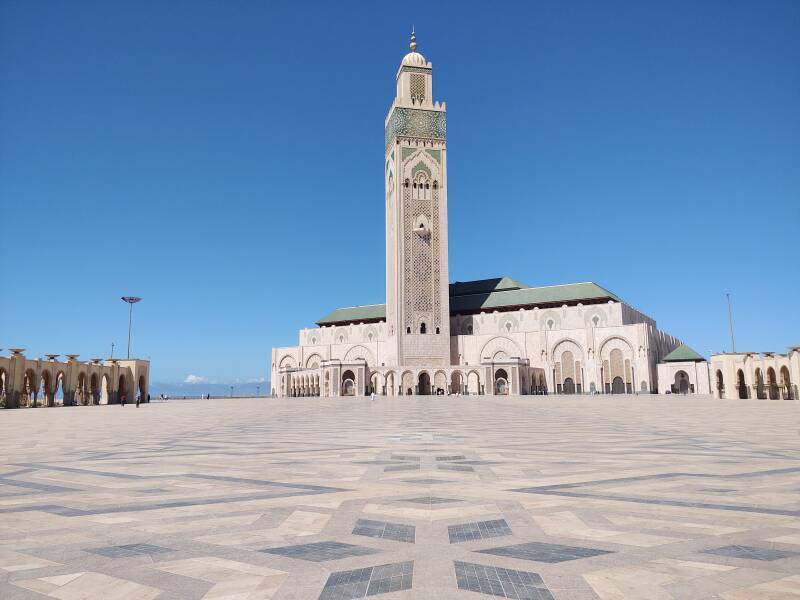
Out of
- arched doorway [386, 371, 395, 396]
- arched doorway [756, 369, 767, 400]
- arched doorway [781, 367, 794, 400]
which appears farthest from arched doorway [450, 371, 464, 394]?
arched doorway [781, 367, 794, 400]

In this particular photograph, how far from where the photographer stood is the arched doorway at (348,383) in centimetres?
5850

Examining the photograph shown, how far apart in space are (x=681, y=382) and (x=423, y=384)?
2524cm

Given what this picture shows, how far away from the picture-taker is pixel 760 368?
35625mm

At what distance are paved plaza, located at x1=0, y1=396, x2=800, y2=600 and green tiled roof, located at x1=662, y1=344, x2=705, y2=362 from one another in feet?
175

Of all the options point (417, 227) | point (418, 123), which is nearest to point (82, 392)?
point (417, 227)

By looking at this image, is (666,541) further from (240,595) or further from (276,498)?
(276,498)

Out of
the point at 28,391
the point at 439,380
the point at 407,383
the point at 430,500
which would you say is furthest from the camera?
the point at 407,383

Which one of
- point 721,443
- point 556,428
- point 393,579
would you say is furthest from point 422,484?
point 556,428

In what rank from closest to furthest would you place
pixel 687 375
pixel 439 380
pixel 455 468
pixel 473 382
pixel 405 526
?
pixel 405 526
pixel 455 468
pixel 687 375
pixel 439 380
pixel 473 382

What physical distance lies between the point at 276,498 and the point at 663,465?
4.66m

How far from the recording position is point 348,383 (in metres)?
63.8

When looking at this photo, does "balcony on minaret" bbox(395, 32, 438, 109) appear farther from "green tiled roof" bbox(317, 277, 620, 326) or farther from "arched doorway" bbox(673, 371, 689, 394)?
"arched doorway" bbox(673, 371, 689, 394)

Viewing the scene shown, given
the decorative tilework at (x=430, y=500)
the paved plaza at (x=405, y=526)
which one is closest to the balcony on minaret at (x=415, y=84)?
the paved plaza at (x=405, y=526)

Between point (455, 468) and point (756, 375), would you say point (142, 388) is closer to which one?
point (756, 375)
